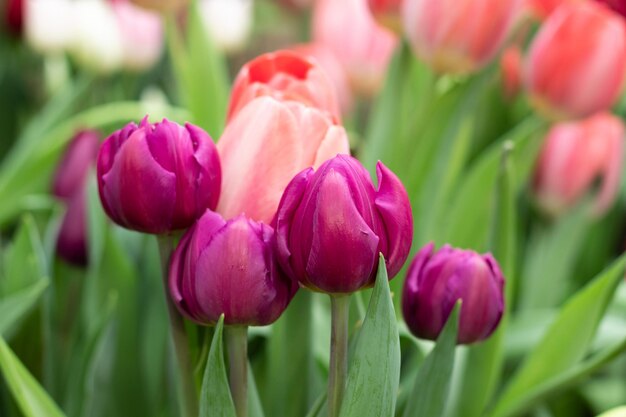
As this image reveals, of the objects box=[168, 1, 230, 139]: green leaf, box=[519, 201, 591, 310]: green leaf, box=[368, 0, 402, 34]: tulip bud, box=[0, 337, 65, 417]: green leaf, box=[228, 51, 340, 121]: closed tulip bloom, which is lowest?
box=[519, 201, 591, 310]: green leaf

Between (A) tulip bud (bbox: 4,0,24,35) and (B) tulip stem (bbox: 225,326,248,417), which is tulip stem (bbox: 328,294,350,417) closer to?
(B) tulip stem (bbox: 225,326,248,417)

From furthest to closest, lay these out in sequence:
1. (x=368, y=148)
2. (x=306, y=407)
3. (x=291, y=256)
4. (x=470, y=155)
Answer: (x=470, y=155)
(x=368, y=148)
(x=306, y=407)
(x=291, y=256)

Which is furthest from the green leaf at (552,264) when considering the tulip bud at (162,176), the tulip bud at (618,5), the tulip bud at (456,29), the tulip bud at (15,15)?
the tulip bud at (15,15)

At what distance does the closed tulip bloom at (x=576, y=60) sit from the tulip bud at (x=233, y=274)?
321mm

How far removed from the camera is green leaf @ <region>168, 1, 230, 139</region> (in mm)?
707

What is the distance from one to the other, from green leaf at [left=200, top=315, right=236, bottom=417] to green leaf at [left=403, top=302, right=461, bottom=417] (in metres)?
0.09

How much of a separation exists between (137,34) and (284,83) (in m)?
0.68

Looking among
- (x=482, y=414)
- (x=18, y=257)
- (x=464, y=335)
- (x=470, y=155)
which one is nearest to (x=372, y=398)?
(x=464, y=335)

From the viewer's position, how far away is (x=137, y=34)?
105 cm

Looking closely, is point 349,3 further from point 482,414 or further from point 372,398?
point 372,398

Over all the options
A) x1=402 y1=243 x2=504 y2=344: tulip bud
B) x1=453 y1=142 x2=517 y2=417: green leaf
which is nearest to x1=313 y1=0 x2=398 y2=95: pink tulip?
x1=453 y1=142 x2=517 y2=417: green leaf

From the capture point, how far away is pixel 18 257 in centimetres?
55

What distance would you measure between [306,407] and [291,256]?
0.57ft

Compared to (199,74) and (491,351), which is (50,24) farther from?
(491,351)
